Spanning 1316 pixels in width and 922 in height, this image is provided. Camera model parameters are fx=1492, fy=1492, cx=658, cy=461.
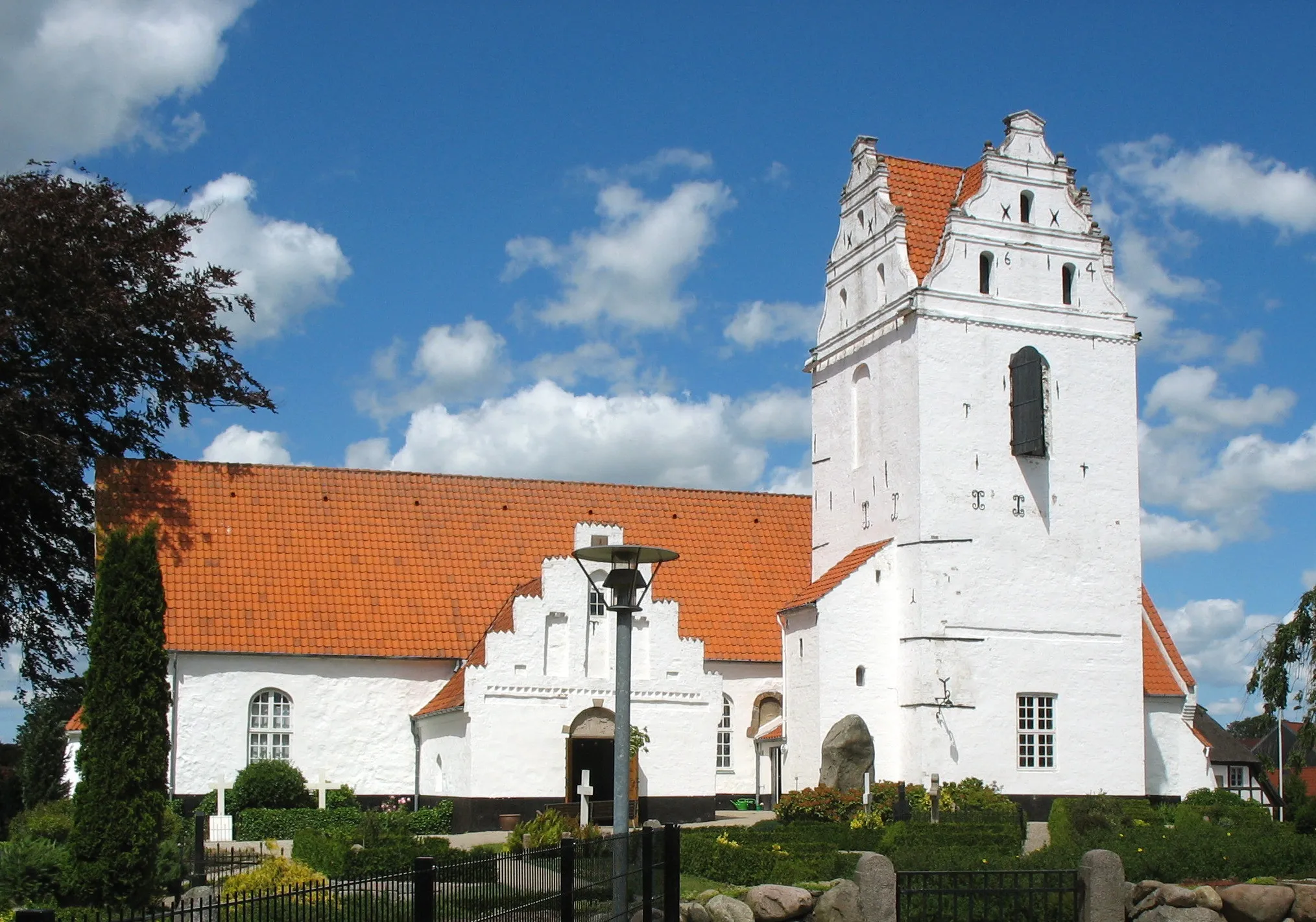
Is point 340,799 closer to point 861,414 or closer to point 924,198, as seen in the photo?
point 861,414

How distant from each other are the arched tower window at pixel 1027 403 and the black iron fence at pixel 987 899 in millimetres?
16012

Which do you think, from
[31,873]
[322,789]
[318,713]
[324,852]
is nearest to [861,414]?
[318,713]

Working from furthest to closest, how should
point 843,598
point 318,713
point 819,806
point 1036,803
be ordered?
point 843,598
point 1036,803
point 318,713
point 819,806

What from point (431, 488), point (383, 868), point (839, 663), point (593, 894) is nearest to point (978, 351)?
point (839, 663)

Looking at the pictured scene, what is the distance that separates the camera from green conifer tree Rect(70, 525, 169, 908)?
666 inches

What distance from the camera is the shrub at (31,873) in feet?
53.5

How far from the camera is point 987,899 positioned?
14.8 meters

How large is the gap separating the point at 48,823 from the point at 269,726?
6906 mm

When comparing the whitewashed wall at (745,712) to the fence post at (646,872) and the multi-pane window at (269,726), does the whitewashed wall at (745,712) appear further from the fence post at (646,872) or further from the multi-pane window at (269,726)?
the fence post at (646,872)

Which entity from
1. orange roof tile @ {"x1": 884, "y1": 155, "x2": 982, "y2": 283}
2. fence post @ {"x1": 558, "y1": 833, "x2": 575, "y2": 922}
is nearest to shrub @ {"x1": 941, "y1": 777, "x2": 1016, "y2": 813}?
orange roof tile @ {"x1": 884, "y1": 155, "x2": 982, "y2": 283}

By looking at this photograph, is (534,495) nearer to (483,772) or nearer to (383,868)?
(483,772)

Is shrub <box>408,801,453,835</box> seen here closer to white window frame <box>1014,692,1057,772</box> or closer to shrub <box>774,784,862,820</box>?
shrub <box>774,784,862,820</box>

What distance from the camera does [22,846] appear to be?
16781 millimetres

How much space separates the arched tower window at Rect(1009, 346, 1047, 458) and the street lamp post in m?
17.7
